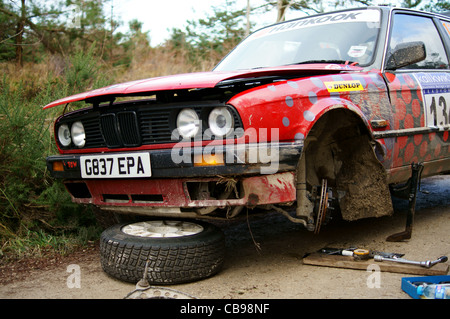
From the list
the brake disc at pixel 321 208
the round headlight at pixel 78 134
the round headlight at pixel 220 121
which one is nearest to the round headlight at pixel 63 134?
the round headlight at pixel 78 134

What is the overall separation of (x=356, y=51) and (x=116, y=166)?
6.68 ft

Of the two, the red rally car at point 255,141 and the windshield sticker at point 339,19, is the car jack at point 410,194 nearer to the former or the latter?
the red rally car at point 255,141

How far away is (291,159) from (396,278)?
3.13 ft

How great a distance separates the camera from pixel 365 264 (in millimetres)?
2740

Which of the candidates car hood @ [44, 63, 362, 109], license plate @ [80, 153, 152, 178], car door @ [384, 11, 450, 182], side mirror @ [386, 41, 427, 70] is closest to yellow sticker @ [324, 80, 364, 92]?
car hood @ [44, 63, 362, 109]

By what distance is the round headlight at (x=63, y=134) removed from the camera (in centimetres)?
316

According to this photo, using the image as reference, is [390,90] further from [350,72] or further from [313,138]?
[313,138]

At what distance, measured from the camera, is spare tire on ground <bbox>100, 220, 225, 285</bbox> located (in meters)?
2.55

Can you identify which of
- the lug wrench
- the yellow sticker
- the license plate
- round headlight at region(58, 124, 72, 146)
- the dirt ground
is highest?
the yellow sticker

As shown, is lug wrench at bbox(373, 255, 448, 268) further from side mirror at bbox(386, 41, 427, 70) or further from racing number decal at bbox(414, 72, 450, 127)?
side mirror at bbox(386, 41, 427, 70)

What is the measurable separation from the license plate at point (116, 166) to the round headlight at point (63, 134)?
399 millimetres

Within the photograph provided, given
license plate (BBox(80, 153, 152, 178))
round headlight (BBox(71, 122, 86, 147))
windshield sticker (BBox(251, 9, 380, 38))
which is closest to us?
license plate (BBox(80, 153, 152, 178))

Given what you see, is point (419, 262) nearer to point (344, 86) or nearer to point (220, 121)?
point (344, 86)

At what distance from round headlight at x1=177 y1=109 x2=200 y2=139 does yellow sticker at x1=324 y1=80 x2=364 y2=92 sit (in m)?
0.88
